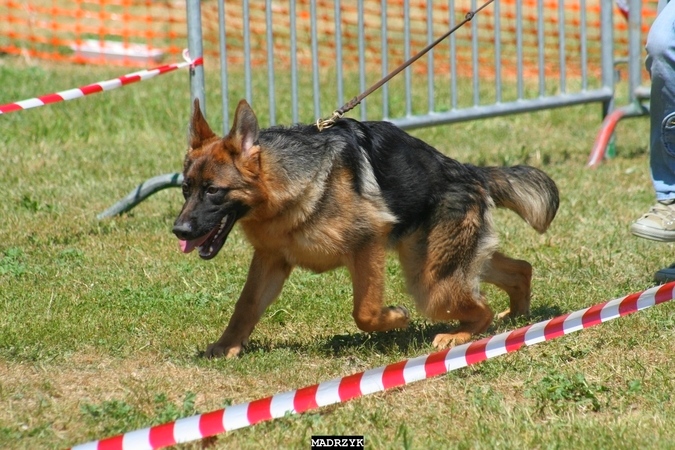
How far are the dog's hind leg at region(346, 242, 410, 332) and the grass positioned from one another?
19 cm

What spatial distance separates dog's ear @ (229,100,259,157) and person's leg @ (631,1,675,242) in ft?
8.22

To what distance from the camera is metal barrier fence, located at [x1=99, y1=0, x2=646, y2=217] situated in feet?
26.5

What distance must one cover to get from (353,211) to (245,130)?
0.65 m

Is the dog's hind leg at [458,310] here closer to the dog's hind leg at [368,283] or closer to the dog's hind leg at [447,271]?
the dog's hind leg at [447,271]

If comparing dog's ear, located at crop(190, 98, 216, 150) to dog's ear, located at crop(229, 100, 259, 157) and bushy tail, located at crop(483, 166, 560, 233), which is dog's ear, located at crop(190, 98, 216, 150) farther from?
bushy tail, located at crop(483, 166, 560, 233)

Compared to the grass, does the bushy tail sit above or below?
above

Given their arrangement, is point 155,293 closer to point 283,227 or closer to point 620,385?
point 283,227

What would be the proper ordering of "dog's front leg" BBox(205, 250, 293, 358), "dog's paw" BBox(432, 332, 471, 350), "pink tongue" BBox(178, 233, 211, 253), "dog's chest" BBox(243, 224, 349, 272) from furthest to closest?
"dog's paw" BBox(432, 332, 471, 350) < "dog's front leg" BBox(205, 250, 293, 358) < "dog's chest" BBox(243, 224, 349, 272) < "pink tongue" BBox(178, 233, 211, 253)

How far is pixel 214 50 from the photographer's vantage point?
15883mm

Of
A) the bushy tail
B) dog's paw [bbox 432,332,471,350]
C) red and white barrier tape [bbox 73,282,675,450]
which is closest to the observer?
red and white barrier tape [bbox 73,282,675,450]

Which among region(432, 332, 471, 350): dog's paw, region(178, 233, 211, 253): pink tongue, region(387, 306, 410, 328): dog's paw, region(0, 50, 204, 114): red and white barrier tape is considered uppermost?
region(0, 50, 204, 114): red and white barrier tape

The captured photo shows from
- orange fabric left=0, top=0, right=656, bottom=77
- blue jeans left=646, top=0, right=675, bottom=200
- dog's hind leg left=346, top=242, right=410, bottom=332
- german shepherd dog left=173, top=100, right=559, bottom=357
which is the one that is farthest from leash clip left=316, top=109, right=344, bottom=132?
orange fabric left=0, top=0, right=656, bottom=77

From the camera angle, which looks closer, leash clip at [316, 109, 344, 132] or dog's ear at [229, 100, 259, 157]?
dog's ear at [229, 100, 259, 157]

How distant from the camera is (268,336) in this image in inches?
210
